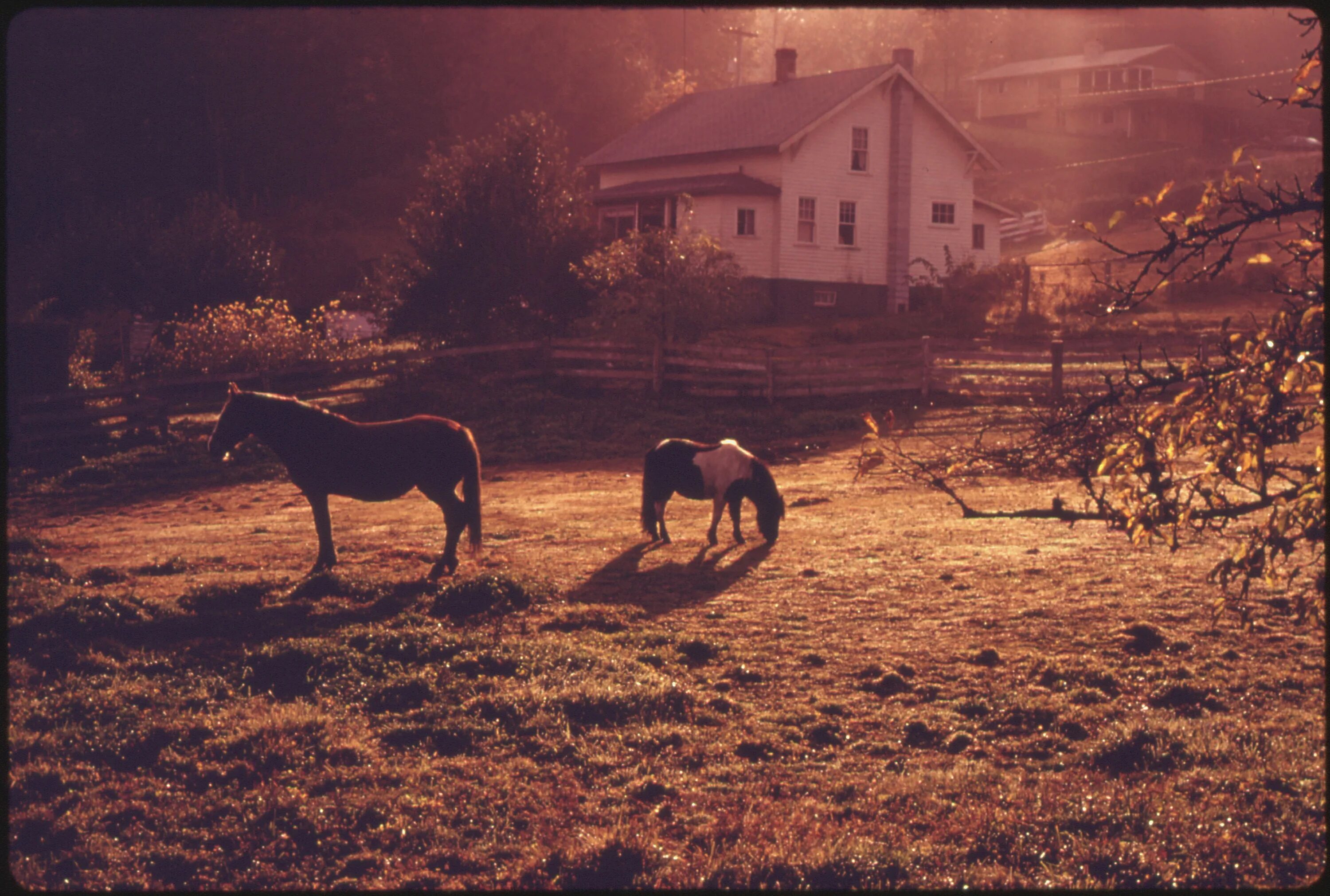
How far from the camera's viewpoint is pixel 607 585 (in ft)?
37.0

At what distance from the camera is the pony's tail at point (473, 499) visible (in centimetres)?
1155

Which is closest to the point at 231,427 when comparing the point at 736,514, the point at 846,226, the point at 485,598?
the point at 485,598

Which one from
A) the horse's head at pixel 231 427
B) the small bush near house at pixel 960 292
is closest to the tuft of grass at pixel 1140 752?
the horse's head at pixel 231 427

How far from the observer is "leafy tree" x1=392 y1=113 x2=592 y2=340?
1079 inches

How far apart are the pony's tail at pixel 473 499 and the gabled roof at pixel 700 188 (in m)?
27.0

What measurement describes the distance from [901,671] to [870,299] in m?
33.1

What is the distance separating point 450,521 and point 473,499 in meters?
0.32

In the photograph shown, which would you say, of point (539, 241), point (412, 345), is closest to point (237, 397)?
point (539, 241)

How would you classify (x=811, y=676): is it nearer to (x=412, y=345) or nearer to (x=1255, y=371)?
(x=1255, y=371)

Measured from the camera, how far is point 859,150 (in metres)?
39.5

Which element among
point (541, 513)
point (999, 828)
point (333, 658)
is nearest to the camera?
point (999, 828)

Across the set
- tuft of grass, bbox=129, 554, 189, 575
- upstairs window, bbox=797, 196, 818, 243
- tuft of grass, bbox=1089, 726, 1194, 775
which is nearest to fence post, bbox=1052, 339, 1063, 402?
upstairs window, bbox=797, 196, 818, 243

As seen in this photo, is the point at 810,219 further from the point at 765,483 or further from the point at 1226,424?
the point at 1226,424

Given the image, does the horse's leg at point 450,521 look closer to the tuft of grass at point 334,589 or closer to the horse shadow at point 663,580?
the tuft of grass at point 334,589
